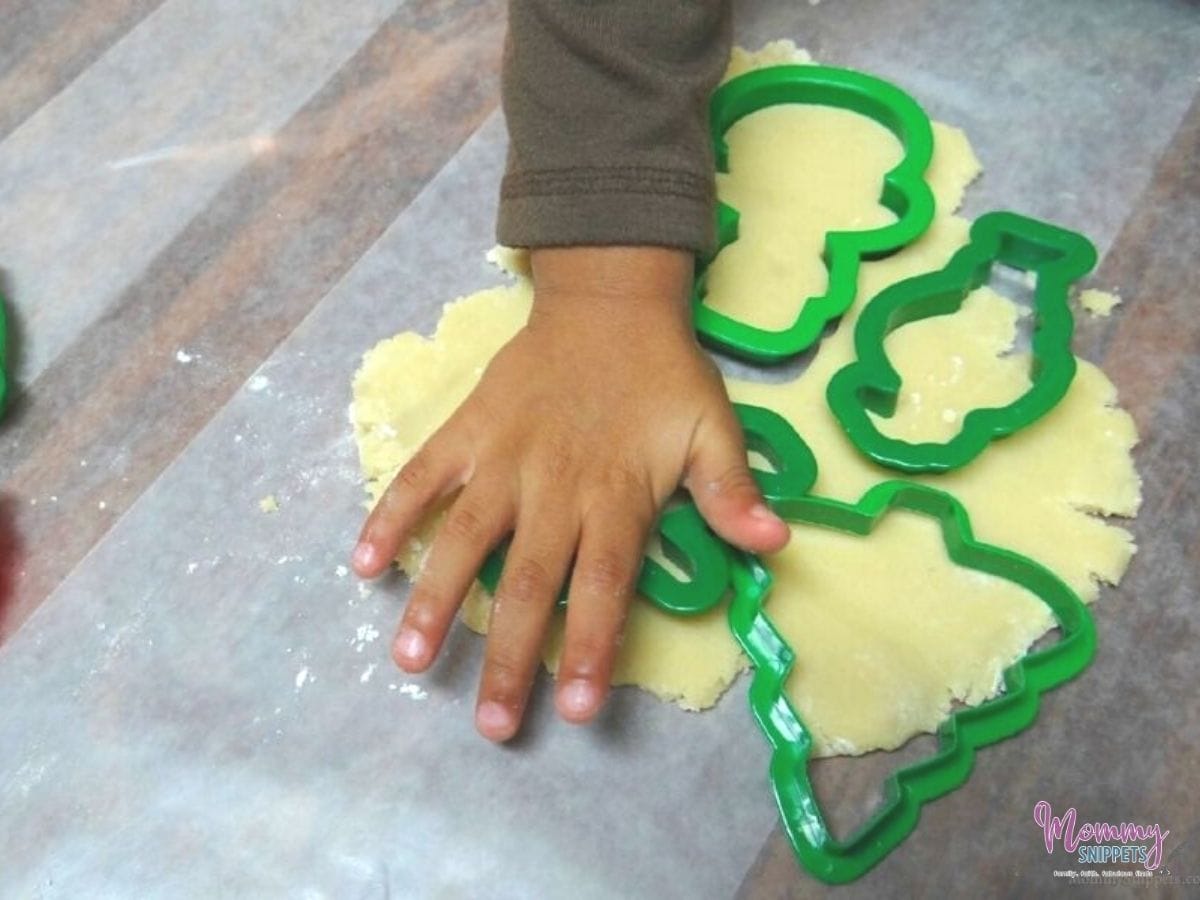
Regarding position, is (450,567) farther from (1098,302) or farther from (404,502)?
(1098,302)

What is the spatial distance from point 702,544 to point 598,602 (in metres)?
0.07

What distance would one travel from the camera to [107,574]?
68 cm

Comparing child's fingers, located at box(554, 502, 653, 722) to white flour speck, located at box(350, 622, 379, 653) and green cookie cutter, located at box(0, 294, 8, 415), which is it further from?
green cookie cutter, located at box(0, 294, 8, 415)

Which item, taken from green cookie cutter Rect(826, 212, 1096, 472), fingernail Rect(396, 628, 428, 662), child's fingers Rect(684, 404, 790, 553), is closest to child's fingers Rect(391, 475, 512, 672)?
fingernail Rect(396, 628, 428, 662)

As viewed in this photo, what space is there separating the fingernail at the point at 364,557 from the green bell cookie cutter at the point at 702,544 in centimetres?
6

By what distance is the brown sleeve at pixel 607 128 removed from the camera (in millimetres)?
689

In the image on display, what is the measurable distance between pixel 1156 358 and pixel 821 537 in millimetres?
247

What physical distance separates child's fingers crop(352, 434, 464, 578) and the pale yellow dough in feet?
0.11

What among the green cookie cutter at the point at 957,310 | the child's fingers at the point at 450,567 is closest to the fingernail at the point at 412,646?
the child's fingers at the point at 450,567

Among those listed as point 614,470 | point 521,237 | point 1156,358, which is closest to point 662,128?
point 521,237

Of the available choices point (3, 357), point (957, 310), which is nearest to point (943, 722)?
point (957, 310)

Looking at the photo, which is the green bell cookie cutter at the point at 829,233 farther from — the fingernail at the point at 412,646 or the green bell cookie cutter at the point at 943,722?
the fingernail at the point at 412,646

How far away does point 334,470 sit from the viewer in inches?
28.2

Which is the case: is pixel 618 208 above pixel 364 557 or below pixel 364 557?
above
